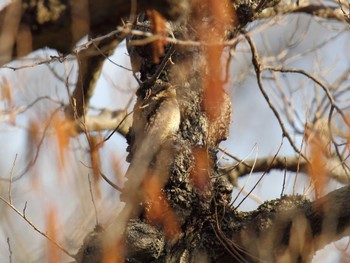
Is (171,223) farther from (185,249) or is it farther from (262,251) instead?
(262,251)

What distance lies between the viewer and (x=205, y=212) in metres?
3.49

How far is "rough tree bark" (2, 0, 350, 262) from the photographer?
3.30 meters

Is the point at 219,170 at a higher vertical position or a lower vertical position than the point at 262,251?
higher

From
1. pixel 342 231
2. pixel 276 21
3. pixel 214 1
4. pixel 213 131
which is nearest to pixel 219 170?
pixel 213 131

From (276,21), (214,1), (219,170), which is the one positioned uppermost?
(276,21)

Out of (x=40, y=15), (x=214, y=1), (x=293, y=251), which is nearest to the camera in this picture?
(x=40, y=15)

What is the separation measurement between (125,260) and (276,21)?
3.29 m

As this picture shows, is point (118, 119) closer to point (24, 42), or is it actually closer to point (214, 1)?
point (214, 1)

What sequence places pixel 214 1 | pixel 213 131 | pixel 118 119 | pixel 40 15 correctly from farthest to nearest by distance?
pixel 118 119 < pixel 213 131 < pixel 214 1 < pixel 40 15

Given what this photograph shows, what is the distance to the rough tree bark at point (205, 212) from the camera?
3.30m

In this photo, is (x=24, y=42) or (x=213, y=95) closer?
(x=24, y=42)

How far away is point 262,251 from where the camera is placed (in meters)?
3.44

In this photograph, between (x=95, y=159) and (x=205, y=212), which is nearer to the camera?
(x=95, y=159)

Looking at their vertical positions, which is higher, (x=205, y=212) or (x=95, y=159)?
(x=95, y=159)
